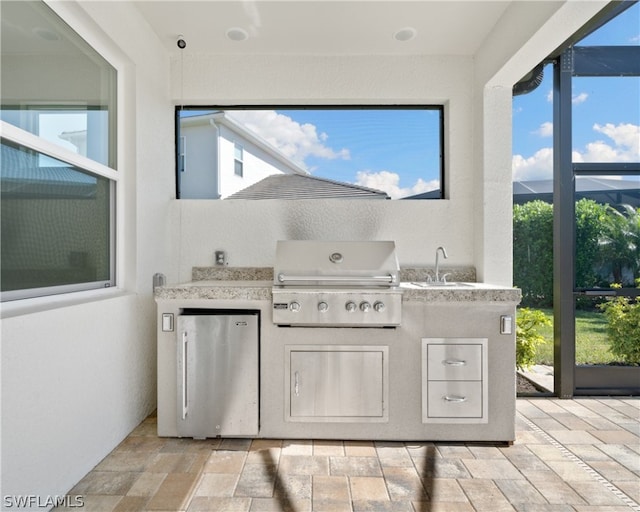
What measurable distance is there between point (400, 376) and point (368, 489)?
70 cm

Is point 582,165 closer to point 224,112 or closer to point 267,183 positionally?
point 267,183

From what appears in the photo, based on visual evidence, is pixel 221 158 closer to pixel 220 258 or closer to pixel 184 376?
pixel 220 258

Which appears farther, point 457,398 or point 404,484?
point 457,398

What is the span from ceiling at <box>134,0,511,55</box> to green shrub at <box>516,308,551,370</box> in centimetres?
221

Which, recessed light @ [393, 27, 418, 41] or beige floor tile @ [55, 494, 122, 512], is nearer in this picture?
beige floor tile @ [55, 494, 122, 512]

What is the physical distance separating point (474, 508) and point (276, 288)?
1.55 m

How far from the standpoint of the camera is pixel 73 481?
6.54 feet

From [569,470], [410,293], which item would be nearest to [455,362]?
[410,293]

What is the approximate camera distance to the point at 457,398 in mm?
2498

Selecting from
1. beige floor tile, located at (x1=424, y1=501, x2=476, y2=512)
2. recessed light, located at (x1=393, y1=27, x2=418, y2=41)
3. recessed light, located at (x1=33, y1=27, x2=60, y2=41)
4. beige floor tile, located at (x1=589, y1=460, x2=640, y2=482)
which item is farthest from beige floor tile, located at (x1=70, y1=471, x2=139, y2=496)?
recessed light, located at (x1=393, y1=27, x2=418, y2=41)

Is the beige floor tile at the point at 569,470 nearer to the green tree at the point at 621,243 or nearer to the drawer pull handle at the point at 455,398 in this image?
the drawer pull handle at the point at 455,398

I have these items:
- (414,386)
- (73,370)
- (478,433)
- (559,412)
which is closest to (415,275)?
(414,386)

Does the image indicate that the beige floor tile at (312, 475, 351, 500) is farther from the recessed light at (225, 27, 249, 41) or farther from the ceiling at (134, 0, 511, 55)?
the recessed light at (225, 27, 249, 41)

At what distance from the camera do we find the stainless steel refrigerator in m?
2.49
